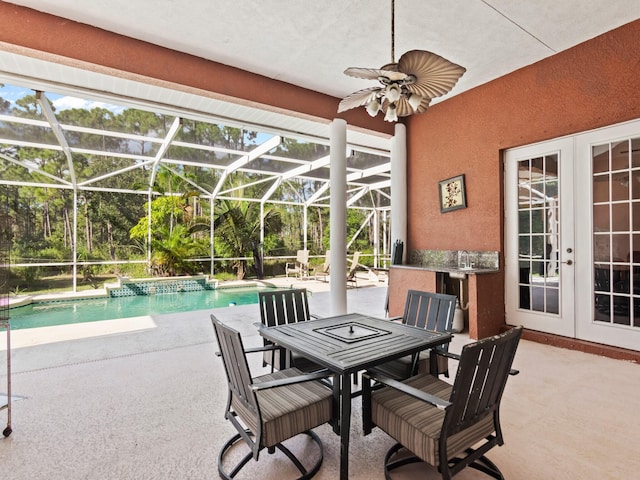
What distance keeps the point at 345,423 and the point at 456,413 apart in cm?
59

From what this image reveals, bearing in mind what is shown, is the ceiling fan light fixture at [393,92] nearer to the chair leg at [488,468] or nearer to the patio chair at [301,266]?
the chair leg at [488,468]

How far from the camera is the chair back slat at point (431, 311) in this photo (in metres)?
2.79

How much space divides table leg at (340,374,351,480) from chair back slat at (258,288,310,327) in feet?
4.67

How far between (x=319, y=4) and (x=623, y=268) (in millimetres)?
4188

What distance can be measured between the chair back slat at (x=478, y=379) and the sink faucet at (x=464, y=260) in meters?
3.50

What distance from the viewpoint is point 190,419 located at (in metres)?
2.52

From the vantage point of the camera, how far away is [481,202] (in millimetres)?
4883

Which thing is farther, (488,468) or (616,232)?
(616,232)

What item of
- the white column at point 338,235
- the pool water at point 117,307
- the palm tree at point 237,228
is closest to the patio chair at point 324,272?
the palm tree at point 237,228

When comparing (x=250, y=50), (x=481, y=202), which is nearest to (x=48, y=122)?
(x=250, y=50)

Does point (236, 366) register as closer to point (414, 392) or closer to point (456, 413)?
point (414, 392)

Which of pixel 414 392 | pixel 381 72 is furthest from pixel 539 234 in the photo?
pixel 414 392

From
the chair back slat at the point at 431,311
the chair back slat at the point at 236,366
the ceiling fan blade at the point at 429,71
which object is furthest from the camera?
the chair back slat at the point at 431,311

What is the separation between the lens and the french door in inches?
144
